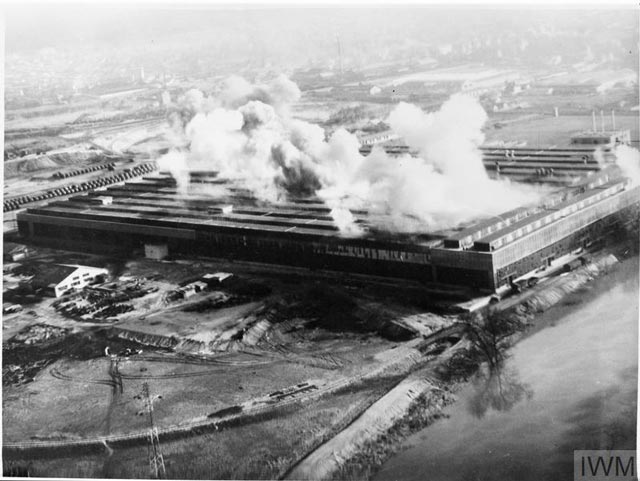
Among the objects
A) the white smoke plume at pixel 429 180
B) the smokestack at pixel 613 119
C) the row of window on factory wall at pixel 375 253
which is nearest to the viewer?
the row of window on factory wall at pixel 375 253

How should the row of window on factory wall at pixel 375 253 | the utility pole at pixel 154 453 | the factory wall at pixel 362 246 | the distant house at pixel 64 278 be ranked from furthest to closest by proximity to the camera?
the distant house at pixel 64 278 < the row of window on factory wall at pixel 375 253 < the factory wall at pixel 362 246 < the utility pole at pixel 154 453

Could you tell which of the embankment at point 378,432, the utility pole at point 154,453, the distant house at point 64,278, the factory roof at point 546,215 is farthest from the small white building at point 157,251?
the embankment at point 378,432

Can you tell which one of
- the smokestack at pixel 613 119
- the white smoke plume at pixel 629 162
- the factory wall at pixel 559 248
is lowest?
the factory wall at pixel 559 248

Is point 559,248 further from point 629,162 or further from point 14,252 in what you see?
point 14,252

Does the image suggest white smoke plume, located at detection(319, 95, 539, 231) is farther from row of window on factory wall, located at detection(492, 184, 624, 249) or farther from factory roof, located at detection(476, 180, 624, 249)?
row of window on factory wall, located at detection(492, 184, 624, 249)

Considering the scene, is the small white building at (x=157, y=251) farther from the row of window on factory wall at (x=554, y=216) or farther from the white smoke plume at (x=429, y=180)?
the row of window on factory wall at (x=554, y=216)

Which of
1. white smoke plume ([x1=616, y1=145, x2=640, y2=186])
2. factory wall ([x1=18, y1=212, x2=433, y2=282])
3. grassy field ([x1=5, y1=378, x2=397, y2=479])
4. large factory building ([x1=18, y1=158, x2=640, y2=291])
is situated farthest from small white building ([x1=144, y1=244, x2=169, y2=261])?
white smoke plume ([x1=616, y1=145, x2=640, y2=186])

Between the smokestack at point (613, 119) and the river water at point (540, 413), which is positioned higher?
the smokestack at point (613, 119)

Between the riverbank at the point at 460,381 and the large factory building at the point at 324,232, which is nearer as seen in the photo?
the riverbank at the point at 460,381
